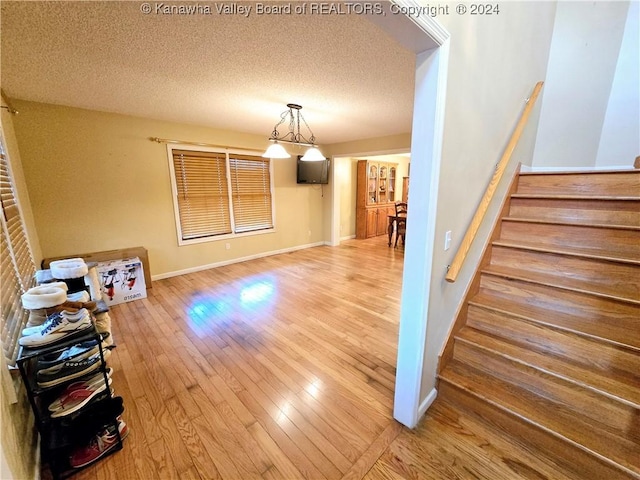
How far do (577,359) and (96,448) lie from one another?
2802mm

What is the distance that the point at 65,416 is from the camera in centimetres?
126

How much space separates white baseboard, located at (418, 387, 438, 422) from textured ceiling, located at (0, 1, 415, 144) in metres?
2.38

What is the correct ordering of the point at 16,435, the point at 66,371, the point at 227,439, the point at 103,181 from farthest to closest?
the point at 103,181, the point at 227,439, the point at 66,371, the point at 16,435

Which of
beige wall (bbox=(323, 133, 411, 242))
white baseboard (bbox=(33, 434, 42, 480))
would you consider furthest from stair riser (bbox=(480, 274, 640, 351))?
beige wall (bbox=(323, 133, 411, 242))

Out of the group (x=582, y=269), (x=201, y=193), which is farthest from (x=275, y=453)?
(x=201, y=193)

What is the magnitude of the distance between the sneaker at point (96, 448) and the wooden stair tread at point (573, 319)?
2.42 meters

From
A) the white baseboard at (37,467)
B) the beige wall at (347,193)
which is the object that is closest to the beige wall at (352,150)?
the beige wall at (347,193)

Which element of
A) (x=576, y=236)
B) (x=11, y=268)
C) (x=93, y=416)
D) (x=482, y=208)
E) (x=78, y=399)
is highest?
(x=482, y=208)

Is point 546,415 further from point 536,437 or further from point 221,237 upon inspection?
point 221,237

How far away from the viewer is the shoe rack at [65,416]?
120 cm

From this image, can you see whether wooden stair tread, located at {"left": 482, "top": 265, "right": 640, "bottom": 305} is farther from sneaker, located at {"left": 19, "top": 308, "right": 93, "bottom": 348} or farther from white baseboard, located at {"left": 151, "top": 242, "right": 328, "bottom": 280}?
white baseboard, located at {"left": 151, "top": 242, "right": 328, "bottom": 280}

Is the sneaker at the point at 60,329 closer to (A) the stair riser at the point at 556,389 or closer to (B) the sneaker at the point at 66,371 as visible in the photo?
(B) the sneaker at the point at 66,371

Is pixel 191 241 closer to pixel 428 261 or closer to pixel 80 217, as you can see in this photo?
pixel 80 217

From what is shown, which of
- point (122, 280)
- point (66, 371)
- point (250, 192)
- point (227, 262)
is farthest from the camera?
point (250, 192)
